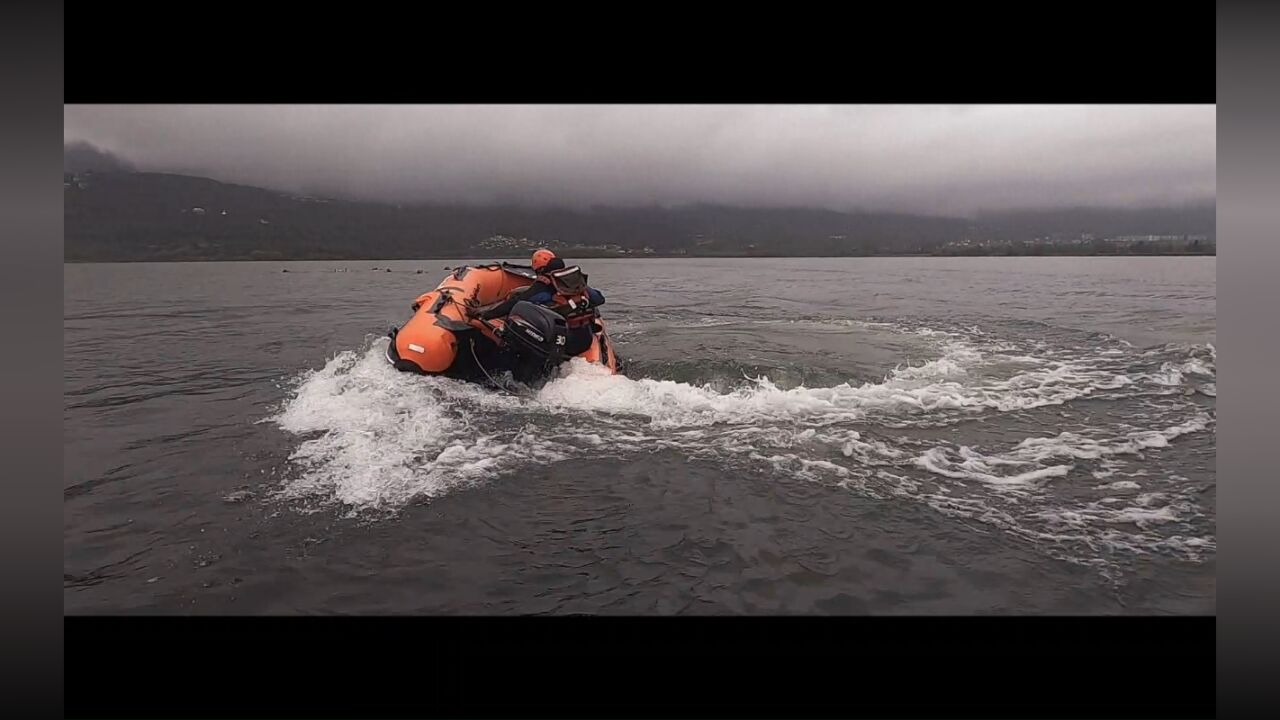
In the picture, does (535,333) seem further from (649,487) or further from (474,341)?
(649,487)

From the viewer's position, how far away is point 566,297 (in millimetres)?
9570

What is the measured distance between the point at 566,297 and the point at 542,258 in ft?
2.58

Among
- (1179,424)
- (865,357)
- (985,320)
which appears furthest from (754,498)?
(985,320)

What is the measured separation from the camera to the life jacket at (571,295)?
31.2 feet

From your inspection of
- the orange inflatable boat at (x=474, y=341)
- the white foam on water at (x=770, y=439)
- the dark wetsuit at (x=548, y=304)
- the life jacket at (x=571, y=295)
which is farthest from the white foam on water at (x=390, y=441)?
the life jacket at (x=571, y=295)

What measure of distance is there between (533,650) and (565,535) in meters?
2.64

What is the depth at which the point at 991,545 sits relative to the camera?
4.44 meters

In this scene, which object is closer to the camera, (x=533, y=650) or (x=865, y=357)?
(x=533, y=650)

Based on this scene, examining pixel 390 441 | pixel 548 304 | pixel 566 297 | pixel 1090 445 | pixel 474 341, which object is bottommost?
pixel 1090 445

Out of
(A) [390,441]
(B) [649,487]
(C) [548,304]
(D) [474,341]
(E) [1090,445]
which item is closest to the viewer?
(B) [649,487]

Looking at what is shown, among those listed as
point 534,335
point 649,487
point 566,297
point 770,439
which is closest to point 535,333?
point 534,335

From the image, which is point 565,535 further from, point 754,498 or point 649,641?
point 649,641

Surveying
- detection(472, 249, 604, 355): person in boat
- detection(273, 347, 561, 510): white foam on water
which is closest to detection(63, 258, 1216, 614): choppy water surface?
detection(273, 347, 561, 510): white foam on water
